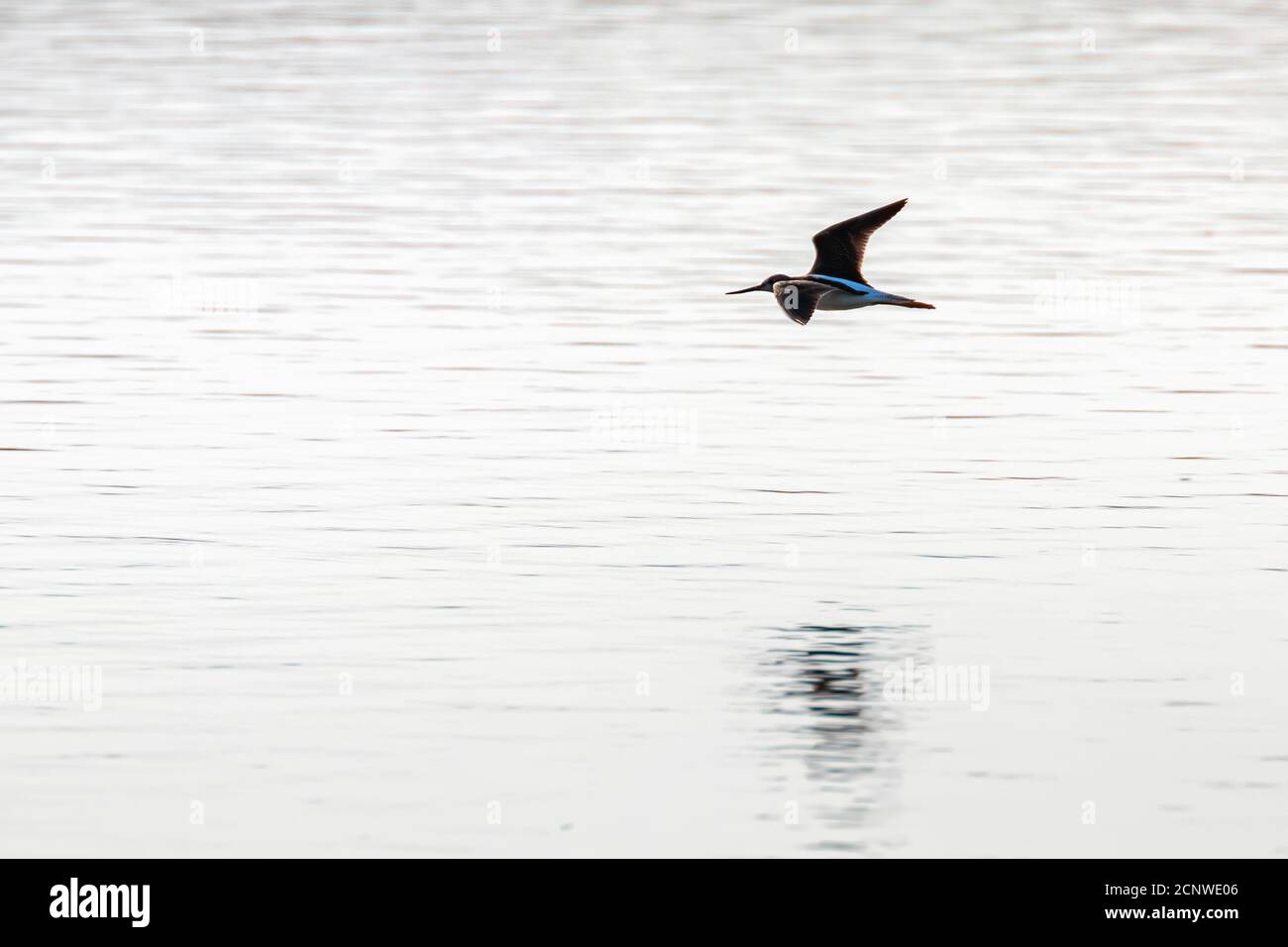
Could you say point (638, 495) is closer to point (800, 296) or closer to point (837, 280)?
point (800, 296)

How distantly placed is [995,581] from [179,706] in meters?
5.23

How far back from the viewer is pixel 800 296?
1789 cm

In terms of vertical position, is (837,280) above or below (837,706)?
above

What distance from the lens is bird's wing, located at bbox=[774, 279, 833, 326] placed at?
1741 cm

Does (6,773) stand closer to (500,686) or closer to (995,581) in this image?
(500,686)

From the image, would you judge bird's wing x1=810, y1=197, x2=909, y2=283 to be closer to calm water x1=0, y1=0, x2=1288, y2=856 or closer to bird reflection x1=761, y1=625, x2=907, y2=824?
calm water x1=0, y1=0, x2=1288, y2=856

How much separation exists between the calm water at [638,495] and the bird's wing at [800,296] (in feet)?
4.75

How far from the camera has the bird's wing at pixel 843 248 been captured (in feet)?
61.1

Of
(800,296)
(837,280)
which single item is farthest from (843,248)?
(800,296)

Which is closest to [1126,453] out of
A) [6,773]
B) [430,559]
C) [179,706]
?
[430,559]

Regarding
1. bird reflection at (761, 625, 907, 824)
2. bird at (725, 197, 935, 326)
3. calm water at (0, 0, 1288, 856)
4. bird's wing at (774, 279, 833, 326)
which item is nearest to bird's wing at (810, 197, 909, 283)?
bird at (725, 197, 935, 326)

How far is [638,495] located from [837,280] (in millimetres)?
2042

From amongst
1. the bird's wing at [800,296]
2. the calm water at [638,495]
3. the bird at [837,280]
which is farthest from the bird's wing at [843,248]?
the calm water at [638,495]
